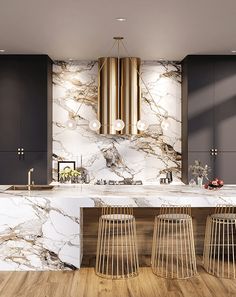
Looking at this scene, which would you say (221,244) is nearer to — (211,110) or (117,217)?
(117,217)

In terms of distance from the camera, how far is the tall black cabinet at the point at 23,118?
6520 millimetres

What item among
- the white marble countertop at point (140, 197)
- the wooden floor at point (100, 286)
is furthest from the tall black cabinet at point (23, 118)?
the wooden floor at point (100, 286)

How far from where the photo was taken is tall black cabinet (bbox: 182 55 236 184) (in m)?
6.60

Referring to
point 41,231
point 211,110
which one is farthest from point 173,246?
point 211,110

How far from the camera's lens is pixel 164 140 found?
7094 millimetres

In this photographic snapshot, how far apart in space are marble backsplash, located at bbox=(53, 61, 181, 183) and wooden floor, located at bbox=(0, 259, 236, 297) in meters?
2.84

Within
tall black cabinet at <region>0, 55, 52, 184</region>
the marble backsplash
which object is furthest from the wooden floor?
the marble backsplash

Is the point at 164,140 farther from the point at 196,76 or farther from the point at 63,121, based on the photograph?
the point at 63,121

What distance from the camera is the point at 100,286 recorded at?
4039 millimetres

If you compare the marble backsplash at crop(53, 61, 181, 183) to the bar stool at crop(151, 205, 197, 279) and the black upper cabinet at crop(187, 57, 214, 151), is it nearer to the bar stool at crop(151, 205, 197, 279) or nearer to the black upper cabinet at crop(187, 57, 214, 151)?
the black upper cabinet at crop(187, 57, 214, 151)

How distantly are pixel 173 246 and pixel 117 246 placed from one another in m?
0.65

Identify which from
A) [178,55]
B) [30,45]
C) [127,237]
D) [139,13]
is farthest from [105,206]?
[178,55]

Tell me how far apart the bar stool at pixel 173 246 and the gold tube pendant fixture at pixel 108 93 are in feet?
6.90

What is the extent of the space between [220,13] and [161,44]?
4.88 feet
